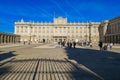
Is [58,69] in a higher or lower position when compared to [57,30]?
lower

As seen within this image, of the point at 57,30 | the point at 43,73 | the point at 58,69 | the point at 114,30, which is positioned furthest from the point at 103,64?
the point at 57,30

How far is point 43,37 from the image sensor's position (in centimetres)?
13350

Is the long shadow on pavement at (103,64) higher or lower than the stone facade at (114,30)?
lower

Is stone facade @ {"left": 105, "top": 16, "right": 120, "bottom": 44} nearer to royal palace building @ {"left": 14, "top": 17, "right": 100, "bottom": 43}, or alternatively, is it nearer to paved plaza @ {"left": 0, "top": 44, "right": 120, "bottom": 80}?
royal palace building @ {"left": 14, "top": 17, "right": 100, "bottom": 43}

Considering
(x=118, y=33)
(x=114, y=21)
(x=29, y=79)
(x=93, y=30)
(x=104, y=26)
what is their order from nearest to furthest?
(x=29, y=79) < (x=118, y=33) < (x=114, y=21) < (x=104, y=26) < (x=93, y=30)

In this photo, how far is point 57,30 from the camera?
5290 inches

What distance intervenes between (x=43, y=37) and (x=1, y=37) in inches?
2455

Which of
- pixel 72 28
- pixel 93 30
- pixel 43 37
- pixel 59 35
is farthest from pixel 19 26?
pixel 93 30

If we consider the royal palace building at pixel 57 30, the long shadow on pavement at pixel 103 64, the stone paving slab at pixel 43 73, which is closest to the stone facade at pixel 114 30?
the royal palace building at pixel 57 30

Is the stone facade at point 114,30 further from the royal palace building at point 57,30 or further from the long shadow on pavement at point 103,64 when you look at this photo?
the long shadow on pavement at point 103,64

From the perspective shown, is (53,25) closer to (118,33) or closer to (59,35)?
(59,35)

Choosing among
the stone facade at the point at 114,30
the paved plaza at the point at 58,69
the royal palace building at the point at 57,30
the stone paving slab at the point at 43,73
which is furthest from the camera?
the royal palace building at the point at 57,30

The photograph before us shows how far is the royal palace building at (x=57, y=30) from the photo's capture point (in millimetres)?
132375

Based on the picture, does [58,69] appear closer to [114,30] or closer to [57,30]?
[114,30]
